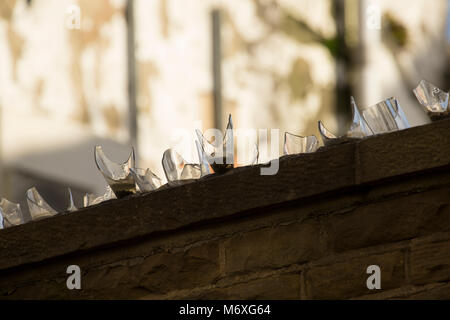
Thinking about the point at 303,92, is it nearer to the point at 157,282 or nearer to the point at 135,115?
the point at 135,115

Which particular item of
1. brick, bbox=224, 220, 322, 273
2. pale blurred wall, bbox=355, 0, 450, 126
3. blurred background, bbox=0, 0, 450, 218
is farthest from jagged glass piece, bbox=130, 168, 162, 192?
pale blurred wall, bbox=355, 0, 450, 126

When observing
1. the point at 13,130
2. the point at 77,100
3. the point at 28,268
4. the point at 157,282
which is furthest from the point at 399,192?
the point at 77,100

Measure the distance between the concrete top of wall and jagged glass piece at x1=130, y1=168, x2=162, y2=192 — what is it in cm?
8

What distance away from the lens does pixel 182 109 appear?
344 inches

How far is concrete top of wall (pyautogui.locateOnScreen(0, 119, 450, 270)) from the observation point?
8.20 feet

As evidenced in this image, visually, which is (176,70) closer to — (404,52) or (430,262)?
(404,52)

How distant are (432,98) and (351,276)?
454 millimetres

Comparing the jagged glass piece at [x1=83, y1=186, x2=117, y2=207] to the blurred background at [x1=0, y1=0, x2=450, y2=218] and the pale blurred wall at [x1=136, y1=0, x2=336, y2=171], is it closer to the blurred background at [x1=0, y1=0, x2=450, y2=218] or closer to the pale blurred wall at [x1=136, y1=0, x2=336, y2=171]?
the blurred background at [x1=0, y1=0, x2=450, y2=218]

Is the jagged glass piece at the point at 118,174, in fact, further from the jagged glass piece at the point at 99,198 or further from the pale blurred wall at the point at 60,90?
the pale blurred wall at the point at 60,90

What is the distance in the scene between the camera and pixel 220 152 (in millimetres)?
2787

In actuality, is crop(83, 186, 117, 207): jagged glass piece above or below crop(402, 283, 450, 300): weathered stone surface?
above

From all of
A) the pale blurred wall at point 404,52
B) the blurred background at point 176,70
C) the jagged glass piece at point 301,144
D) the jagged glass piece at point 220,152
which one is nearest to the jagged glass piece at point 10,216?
the jagged glass piece at point 220,152

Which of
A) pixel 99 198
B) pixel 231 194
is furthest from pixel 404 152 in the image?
pixel 99 198

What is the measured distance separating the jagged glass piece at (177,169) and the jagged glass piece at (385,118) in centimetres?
46
